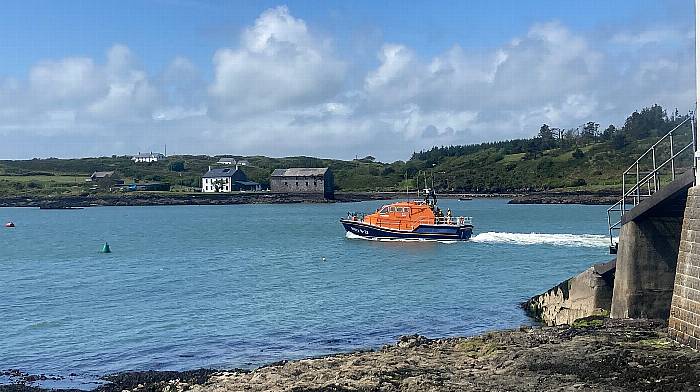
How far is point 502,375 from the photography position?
12406mm

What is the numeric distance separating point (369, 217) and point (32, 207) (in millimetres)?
97341

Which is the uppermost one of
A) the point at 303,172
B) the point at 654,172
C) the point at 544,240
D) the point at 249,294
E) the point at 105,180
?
the point at 303,172

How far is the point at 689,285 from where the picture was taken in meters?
13.0

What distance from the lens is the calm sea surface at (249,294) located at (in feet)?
70.4

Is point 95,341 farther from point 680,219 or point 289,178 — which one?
point 289,178

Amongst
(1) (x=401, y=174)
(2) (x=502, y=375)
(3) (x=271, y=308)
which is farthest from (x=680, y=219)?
(1) (x=401, y=174)

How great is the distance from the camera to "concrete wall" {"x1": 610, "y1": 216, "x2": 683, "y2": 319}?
17.0 m

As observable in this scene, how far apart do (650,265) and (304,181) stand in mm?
131744

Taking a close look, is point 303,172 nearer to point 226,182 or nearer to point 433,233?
point 226,182

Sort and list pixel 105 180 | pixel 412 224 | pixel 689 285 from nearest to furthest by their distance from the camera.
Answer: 1. pixel 689 285
2. pixel 412 224
3. pixel 105 180

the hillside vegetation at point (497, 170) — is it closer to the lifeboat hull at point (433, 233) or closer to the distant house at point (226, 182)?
the distant house at point (226, 182)

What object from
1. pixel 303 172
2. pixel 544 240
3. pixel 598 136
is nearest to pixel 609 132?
pixel 598 136

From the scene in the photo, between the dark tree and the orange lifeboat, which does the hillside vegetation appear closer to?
the dark tree

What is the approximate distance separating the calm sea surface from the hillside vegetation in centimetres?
8200
